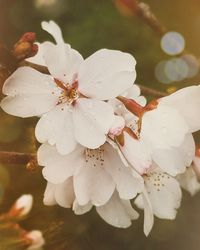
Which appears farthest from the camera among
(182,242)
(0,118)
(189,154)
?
(182,242)

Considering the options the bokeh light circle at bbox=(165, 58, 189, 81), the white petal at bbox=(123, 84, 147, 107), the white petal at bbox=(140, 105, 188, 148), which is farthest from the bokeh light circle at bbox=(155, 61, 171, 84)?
the white petal at bbox=(140, 105, 188, 148)

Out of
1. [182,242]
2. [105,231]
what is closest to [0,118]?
[105,231]

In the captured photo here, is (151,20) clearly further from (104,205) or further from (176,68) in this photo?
(104,205)

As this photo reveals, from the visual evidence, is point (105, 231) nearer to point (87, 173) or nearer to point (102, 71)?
point (87, 173)

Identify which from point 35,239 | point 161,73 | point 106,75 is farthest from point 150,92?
point 35,239

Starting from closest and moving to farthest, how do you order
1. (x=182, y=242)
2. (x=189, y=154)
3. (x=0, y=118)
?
(x=189, y=154) < (x=0, y=118) < (x=182, y=242)

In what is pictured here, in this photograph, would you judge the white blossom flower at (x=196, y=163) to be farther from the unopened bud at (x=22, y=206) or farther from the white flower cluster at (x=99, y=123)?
the unopened bud at (x=22, y=206)

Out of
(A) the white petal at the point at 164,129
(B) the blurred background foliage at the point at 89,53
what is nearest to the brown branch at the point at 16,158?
(B) the blurred background foliage at the point at 89,53
